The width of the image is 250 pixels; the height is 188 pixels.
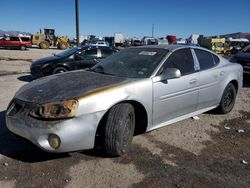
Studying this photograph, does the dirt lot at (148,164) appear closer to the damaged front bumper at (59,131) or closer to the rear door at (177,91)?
the damaged front bumper at (59,131)

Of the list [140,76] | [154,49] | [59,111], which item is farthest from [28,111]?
[154,49]

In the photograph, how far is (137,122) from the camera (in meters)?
4.00

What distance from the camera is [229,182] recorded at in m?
3.11

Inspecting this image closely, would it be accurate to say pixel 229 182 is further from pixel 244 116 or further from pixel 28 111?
pixel 244 116

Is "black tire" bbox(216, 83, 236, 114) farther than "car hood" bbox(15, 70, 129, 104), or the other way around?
"black tire" bbox(216, 83, 236, 114)

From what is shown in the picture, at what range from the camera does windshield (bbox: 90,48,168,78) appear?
4055mm

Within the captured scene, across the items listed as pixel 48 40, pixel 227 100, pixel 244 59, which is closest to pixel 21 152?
pixel 227 100

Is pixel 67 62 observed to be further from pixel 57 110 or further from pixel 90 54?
pixel 57 110

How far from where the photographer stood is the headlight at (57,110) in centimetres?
308

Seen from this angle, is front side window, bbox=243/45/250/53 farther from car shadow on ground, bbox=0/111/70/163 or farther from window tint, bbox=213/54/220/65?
car shadow on ground, bbox=0/111/70/163

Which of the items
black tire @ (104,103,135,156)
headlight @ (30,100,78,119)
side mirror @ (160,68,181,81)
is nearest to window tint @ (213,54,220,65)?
side mirror @ (160,68,181,81)

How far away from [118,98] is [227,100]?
3.15 meters

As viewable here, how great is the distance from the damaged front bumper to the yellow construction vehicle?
40.1m

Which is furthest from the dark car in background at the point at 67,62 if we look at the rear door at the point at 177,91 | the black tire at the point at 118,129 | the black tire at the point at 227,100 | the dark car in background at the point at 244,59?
the black tire at the point at 118,129
